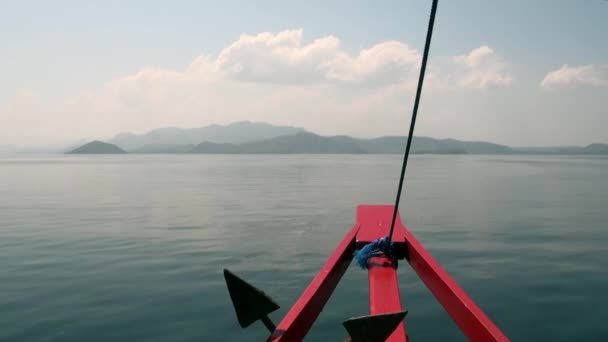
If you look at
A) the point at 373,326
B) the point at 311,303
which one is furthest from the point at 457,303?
the point at 373,326

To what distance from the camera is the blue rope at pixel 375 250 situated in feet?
22.8

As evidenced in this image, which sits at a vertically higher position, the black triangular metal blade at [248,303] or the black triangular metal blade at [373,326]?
the black triangular metal blade at [373,326]

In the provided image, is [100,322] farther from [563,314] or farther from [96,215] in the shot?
[96,215]

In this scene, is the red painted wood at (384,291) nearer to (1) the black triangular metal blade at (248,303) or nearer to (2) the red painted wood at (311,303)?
(2) the red painted wood at (311,303)

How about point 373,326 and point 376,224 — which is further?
point 376,224

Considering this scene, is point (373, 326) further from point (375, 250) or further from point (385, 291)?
point (375, 250)

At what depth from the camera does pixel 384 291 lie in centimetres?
576

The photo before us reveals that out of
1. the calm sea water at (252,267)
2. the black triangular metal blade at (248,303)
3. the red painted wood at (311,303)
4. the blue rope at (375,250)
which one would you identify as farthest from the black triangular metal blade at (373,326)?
the calm sea water at (252,267)

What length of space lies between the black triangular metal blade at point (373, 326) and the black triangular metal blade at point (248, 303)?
4.10 ft

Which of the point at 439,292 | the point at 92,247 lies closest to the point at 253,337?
the point at 439,292

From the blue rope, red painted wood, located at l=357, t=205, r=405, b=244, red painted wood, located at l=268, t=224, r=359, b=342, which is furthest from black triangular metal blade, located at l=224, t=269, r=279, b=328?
red painted wood, located at l=357, t=205, r=405, b=244

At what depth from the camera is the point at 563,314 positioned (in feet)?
28.0

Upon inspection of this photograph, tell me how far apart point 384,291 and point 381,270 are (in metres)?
0.81

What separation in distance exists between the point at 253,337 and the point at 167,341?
1.30 meters
